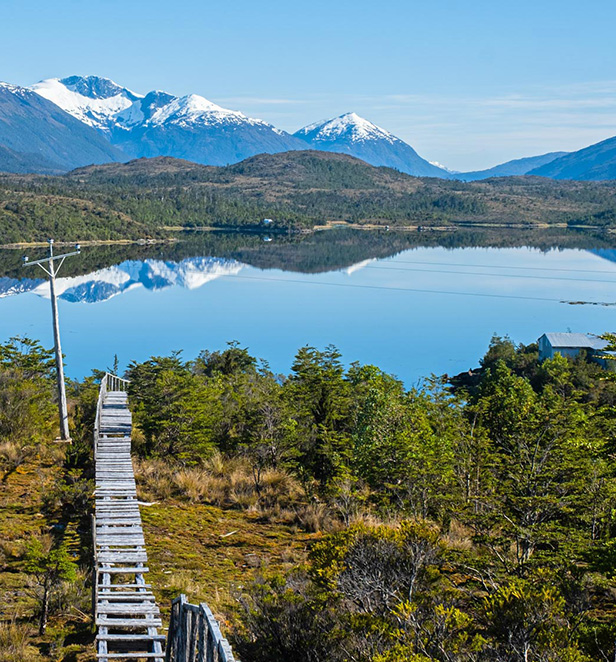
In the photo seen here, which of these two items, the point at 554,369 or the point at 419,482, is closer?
the point at 419,482

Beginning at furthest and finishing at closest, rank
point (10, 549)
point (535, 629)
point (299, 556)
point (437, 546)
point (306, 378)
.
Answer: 1. point (306, 378)
2. point (299, 556)
3. point (10, 549)
4. point (437, 546)
5. point (535, 629)

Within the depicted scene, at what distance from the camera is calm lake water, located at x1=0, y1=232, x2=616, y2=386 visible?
53.7 meters

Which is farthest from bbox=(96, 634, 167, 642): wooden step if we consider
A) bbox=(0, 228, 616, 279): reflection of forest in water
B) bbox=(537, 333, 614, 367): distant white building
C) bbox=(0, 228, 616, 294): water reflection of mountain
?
bbox=(0, 228, 616, 279): reflection of forest in water

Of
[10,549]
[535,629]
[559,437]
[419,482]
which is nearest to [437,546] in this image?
[535,629]

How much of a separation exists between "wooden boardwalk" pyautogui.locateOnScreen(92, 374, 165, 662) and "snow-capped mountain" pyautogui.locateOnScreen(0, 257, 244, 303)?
197 ft

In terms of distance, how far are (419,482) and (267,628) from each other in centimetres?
608

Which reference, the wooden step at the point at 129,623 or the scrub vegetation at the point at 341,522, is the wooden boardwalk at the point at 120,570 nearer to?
the wooden step at the point at 129,623

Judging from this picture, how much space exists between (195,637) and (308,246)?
5378 inches

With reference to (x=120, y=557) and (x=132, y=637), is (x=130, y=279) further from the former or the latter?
(x=132, y=637)

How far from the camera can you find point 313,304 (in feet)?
246

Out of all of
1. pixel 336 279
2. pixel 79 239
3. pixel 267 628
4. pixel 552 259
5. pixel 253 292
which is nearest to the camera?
pixel 267 628

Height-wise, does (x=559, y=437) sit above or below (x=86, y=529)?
above

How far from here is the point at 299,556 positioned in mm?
10727

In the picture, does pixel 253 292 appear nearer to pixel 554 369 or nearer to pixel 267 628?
pixel 554 369
